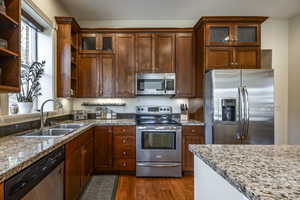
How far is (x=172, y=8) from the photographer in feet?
11.9

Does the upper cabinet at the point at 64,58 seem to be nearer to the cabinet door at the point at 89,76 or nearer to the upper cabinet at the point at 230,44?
the cabinet door at the point at 89,76

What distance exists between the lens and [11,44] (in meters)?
1.78

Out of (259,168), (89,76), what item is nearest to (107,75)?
(89,76)

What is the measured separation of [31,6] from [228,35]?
9.32 feet

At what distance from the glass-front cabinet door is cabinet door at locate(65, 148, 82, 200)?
2932 mm

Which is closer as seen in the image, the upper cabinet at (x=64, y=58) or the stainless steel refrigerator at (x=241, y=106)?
the stainless steel refrigerator at (x=241, y=106)

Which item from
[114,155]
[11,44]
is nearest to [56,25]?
[11,44]

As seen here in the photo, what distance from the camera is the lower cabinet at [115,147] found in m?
3.46


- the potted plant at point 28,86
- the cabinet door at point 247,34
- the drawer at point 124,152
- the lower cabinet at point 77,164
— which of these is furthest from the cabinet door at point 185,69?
the potted plant at point 28,86

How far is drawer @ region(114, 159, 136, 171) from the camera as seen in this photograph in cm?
346

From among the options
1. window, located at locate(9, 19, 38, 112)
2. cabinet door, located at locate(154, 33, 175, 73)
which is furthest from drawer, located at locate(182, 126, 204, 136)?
window, located at locate(9, 19, 38, 112)

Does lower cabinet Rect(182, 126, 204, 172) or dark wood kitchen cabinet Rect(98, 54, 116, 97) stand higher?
A: dark wood kitchen cabinet Rect(98, 54, 116, 97)

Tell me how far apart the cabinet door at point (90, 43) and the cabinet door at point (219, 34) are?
189cm

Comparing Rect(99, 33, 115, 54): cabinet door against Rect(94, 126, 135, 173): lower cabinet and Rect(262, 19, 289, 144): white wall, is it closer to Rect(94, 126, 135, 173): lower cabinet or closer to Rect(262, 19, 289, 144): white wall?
Rect(94, 126, 135, 173): lower cabinet
